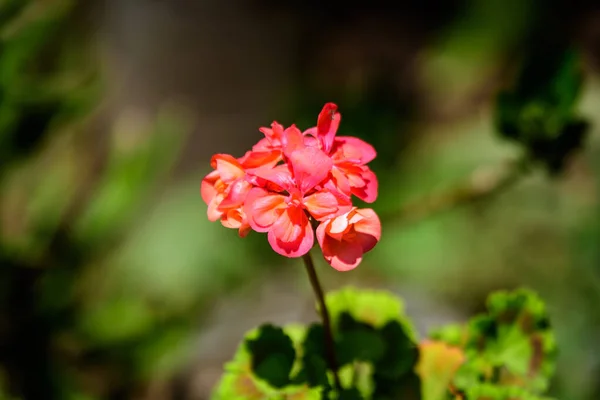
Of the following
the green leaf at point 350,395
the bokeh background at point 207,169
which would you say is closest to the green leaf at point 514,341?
the green leaf at point 350,395

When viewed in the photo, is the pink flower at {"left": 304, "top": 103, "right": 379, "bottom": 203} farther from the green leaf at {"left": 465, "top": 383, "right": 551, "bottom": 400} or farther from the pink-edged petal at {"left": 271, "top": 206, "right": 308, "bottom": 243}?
the green leaf at {"left": 465, "top": 383, "right": 551, "bottom": 400}

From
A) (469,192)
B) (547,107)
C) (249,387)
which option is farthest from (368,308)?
(469,192)

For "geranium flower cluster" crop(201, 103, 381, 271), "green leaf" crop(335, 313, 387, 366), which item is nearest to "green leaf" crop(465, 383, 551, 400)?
"green leaf" crop(335, 313, 387, 366)

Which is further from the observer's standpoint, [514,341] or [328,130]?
[514,341]

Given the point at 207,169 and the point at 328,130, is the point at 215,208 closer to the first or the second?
the point at 328,130

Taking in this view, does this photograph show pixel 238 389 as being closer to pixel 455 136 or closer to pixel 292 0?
pixel 455 136

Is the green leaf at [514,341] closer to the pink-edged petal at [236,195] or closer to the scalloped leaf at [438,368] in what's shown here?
the scalloped leaf at [438,368]

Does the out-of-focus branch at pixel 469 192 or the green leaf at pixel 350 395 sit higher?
the out-of-focus branch at pixel 469 192
